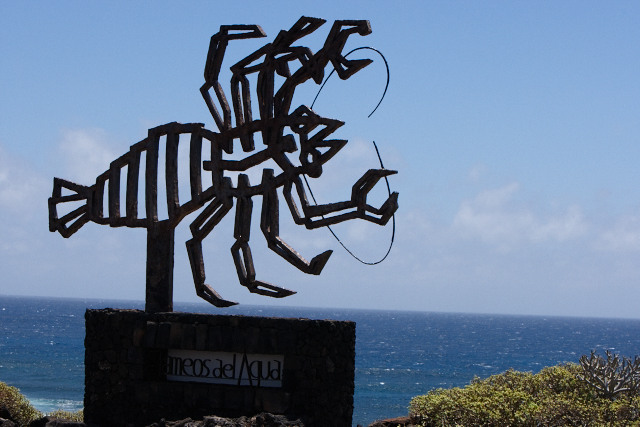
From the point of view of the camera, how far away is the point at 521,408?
13.7 metres

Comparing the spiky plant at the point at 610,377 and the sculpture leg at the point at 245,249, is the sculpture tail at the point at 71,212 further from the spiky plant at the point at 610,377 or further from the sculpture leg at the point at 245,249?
the spiky plant at the point at 610,377

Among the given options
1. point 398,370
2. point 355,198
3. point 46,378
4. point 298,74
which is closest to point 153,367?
point 355,198

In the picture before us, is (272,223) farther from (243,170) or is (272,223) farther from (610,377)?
(610,377)

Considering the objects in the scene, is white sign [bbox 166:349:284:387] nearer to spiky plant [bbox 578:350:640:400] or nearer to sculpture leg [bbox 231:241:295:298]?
sculpture leg [bbox 231:241:295:298]

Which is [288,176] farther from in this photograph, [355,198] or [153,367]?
[153,367]

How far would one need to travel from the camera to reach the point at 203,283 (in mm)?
12898

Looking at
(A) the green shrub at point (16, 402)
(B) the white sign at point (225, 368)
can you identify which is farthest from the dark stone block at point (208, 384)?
(A) the green shrub at point (16, 402)

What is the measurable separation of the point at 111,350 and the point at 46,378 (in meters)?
38.9

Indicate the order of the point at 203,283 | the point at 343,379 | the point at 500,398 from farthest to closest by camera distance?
the point at 500,398, the point at 203,283, the point at 343,379

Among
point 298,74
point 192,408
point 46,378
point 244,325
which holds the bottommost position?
point 46,378

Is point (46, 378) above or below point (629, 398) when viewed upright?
below

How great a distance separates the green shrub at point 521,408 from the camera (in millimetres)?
13438

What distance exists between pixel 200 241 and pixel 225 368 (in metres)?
1.81

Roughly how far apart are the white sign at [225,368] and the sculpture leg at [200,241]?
0.79m
